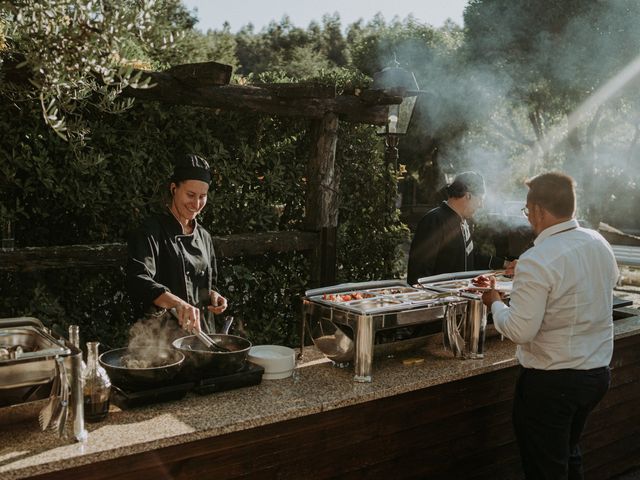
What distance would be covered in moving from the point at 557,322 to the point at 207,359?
1.59 m

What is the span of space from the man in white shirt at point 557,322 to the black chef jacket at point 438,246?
4.81ft

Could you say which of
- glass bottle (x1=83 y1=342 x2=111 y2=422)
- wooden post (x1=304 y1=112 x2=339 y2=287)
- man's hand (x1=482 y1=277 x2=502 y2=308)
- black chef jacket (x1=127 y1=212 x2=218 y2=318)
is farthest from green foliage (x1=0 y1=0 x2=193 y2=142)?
wooden post (x1=304 y1=112 x2=339 y2=287)

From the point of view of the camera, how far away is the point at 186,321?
9.45ft

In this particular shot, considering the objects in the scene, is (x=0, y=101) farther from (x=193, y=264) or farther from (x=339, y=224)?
(x=339, y=224)

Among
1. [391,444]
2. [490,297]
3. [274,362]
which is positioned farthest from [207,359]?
[490,297]

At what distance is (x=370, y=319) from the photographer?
2.97m

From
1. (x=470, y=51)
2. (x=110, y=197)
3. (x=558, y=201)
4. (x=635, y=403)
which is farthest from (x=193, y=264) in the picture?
(x=470, y=51)

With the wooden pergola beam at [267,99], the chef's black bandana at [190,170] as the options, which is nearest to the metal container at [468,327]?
the chef's black bandana at [190,170]

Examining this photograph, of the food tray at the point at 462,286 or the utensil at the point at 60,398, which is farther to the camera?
the food tray at the point at 462,286

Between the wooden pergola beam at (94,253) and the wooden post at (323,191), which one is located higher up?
the wooden post at (323,191)

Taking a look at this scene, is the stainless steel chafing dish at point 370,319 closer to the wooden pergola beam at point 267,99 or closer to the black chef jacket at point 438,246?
the black chef jacket at point 438,246

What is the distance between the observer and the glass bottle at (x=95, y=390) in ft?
7.72

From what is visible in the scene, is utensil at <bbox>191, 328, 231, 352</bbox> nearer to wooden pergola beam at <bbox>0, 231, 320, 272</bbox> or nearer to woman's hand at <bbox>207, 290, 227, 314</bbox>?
woman's hand at <bbox>207, 290, 227, 314</bbox>

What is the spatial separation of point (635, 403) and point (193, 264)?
3.38 metres
